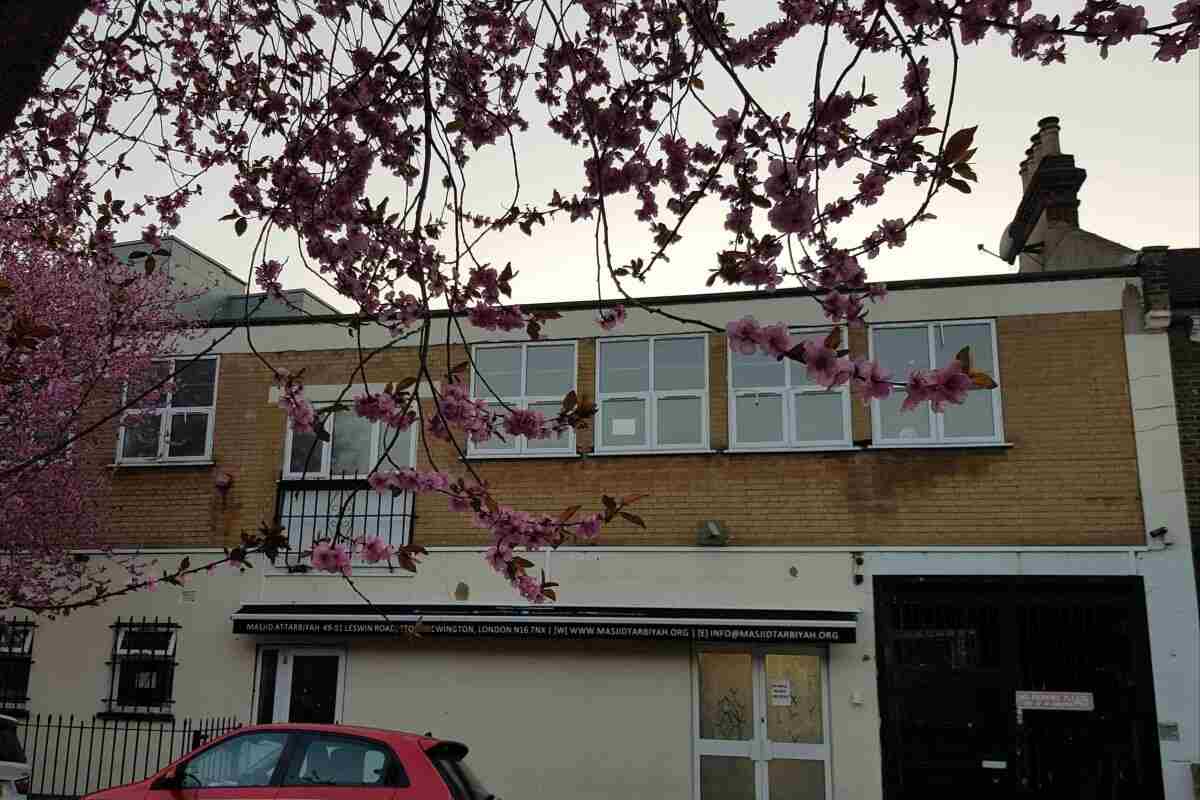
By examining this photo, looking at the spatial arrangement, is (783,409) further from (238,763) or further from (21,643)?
(21,643)

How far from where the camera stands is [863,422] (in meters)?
13.3

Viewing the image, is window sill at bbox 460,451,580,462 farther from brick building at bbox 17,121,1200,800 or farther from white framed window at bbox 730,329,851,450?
white framed window at bbox 730,329,851,450

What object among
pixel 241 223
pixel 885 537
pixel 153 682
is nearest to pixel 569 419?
pixel 241 223

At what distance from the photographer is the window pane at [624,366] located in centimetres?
1420

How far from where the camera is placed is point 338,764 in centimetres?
873

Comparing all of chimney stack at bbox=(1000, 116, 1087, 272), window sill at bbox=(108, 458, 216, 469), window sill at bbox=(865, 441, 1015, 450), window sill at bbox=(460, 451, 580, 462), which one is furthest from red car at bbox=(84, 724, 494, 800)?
chimney stack at bbox=(1000, 116, 1087, 272)

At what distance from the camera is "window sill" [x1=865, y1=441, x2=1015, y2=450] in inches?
505

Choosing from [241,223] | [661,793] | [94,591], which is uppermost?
[241,223]

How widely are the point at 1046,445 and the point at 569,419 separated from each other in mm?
9372

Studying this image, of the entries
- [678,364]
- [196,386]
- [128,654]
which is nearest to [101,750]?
[128,654]

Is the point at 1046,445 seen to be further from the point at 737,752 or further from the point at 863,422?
the point at 737,752

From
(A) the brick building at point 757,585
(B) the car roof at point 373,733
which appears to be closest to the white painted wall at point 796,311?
(A) the brick building at point 757,585

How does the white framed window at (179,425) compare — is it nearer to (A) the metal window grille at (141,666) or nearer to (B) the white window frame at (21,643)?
(A) the metal window grille at (141,666)

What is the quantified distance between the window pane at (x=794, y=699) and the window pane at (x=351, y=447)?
591 centimetres
